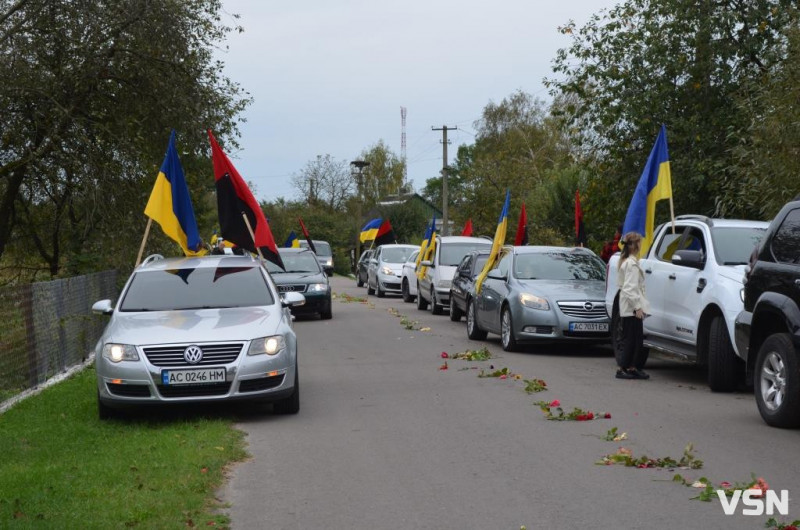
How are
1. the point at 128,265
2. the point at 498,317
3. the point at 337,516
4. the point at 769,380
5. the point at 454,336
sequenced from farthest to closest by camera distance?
1. the point at 128,265
2. the point at 454,336
3. the point at 498,317
4. the point at 769,380
5. the point at 337,516

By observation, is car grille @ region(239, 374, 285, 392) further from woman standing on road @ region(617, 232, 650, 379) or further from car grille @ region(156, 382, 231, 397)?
woman standing on road @ region(617, 232, 650, 379)

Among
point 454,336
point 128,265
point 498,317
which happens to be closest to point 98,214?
point 128,265

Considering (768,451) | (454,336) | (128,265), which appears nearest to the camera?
(768,451)

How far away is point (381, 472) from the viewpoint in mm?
7734

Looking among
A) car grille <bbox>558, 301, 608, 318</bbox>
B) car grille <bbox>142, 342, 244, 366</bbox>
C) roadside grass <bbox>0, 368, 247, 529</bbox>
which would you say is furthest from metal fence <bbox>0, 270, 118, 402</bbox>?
car grille <bbox>558, 301, 608, 318</bbox>

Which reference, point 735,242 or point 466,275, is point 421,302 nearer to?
point 466,275

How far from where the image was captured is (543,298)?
626 inches

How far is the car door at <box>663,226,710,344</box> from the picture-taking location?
1221cm

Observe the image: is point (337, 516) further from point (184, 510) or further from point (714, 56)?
point (714, 56)

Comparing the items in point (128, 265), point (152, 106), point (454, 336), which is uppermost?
point (152, 106)

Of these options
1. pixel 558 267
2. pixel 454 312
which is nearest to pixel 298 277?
pixel 454 312

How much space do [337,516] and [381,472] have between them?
1307 millimetres

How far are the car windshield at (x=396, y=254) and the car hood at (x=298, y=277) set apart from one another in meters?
10.6

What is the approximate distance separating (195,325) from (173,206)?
6.27 m
